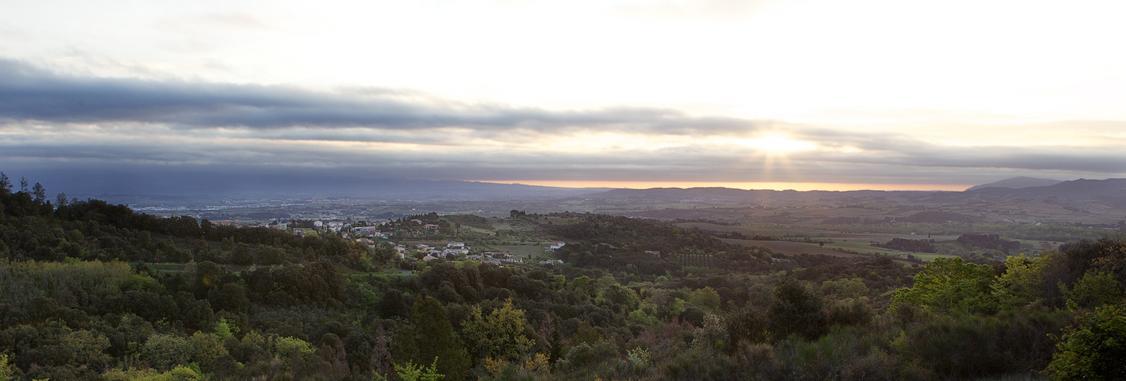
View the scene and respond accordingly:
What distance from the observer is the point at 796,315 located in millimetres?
13562

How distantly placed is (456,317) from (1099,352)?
25.0 meters

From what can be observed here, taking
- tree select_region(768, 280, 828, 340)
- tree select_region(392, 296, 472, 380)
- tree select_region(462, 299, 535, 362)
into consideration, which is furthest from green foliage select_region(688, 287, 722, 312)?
tree select_region(768, 280, 828, 340)

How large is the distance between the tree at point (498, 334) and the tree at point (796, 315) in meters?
13.6

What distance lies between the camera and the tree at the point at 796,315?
43.8 feet

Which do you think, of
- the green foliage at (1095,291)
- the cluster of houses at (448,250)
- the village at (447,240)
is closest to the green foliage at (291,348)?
the green foliage at (1095,291)

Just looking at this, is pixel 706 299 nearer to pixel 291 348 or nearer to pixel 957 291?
pixel 957 291

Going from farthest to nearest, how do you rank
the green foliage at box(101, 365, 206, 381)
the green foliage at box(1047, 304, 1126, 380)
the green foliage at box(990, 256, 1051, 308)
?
1. the green foliage at box(101, 365, 206, 381)
2. the green foliage at box(990, 256, 1051, 308)
3. the green foliage at box(1047, 304, 1126, 380)

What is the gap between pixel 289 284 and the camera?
29453 mm

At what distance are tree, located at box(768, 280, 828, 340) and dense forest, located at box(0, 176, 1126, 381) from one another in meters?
0.04

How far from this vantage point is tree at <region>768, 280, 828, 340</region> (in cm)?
1334

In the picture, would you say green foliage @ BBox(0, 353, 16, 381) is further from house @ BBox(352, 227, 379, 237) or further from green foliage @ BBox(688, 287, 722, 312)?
house @ BBox(352, 227, 379, 237)

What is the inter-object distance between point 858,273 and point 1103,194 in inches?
6709

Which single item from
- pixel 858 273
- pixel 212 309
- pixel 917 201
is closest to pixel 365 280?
pixel 212 309

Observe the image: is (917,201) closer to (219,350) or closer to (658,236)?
(658,236)
